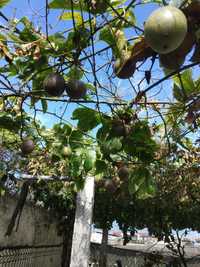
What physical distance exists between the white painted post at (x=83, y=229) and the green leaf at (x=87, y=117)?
2.43 meters

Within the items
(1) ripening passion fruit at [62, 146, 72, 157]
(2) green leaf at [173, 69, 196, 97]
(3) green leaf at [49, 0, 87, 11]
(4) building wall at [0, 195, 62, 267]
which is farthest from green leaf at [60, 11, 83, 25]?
(4) building wall at [0, 195, 62, 267]

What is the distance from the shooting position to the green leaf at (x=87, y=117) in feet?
8.47

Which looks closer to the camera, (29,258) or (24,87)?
(24,87)

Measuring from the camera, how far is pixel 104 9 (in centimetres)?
192

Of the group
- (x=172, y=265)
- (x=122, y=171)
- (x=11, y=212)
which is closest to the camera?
(x=122, y=171)

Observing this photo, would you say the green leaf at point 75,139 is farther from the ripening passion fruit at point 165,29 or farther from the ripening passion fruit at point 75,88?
the ripening passion fruit at point 165,29

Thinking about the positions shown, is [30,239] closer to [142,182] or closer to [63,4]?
[142,182]

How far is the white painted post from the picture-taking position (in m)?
4.76

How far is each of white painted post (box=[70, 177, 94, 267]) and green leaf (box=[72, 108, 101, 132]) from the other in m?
2.43

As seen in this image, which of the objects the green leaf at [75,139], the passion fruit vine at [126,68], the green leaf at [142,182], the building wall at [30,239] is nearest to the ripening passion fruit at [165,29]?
the passion fruit vine at [126,68]

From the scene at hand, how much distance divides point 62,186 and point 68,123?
4.93 m

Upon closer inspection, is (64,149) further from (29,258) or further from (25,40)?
(29,258)

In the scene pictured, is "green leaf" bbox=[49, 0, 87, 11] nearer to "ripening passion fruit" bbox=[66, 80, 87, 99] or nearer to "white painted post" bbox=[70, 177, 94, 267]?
"ripening passion fruit" bbox=[66, 80, 87, 99]

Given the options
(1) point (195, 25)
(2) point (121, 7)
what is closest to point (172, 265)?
(2) point (121, 7)
